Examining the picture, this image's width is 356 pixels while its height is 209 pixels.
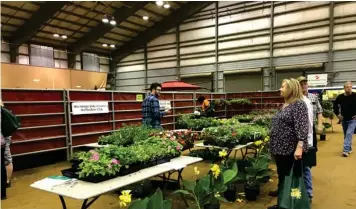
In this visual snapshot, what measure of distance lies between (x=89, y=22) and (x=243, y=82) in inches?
379

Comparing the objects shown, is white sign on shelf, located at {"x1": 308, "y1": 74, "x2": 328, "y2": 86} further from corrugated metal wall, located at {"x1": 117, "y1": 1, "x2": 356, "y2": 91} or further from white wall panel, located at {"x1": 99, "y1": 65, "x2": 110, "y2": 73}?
white wall panel, located at {"x1": 99, "y1": 65, "x2": 110, "y2": 73}

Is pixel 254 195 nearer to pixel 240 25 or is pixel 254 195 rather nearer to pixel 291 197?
pixel 291 197

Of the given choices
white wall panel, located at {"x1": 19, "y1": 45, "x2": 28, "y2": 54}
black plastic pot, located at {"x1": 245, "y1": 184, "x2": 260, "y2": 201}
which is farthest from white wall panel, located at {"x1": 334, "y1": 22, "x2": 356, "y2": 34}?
white wall panel, located at {"x1": 19, "y1": 45, "x2": 28, "y2": 54}

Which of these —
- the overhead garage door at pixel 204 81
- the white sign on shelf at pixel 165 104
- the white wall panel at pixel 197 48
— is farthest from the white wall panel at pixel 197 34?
the white sign on shelf at pixel 165 104

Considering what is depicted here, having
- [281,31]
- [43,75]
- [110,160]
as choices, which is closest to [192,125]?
[110,160]

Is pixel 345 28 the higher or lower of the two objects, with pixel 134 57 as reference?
higher

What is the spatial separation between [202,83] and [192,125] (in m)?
10.4

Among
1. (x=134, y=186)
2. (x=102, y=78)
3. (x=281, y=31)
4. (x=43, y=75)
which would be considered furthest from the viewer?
(x=281, y=31)

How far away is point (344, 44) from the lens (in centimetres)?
1226

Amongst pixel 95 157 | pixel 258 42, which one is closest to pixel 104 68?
pixel 258 42

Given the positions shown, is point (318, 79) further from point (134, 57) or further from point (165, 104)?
point (134, 57)

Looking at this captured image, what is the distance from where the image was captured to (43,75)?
9.57 meters

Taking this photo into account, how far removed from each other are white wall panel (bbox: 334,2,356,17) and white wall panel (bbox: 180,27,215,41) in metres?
6.53

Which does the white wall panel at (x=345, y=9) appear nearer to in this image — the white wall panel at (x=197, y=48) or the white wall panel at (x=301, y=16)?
the white wall panel at (x=301, y=16)
